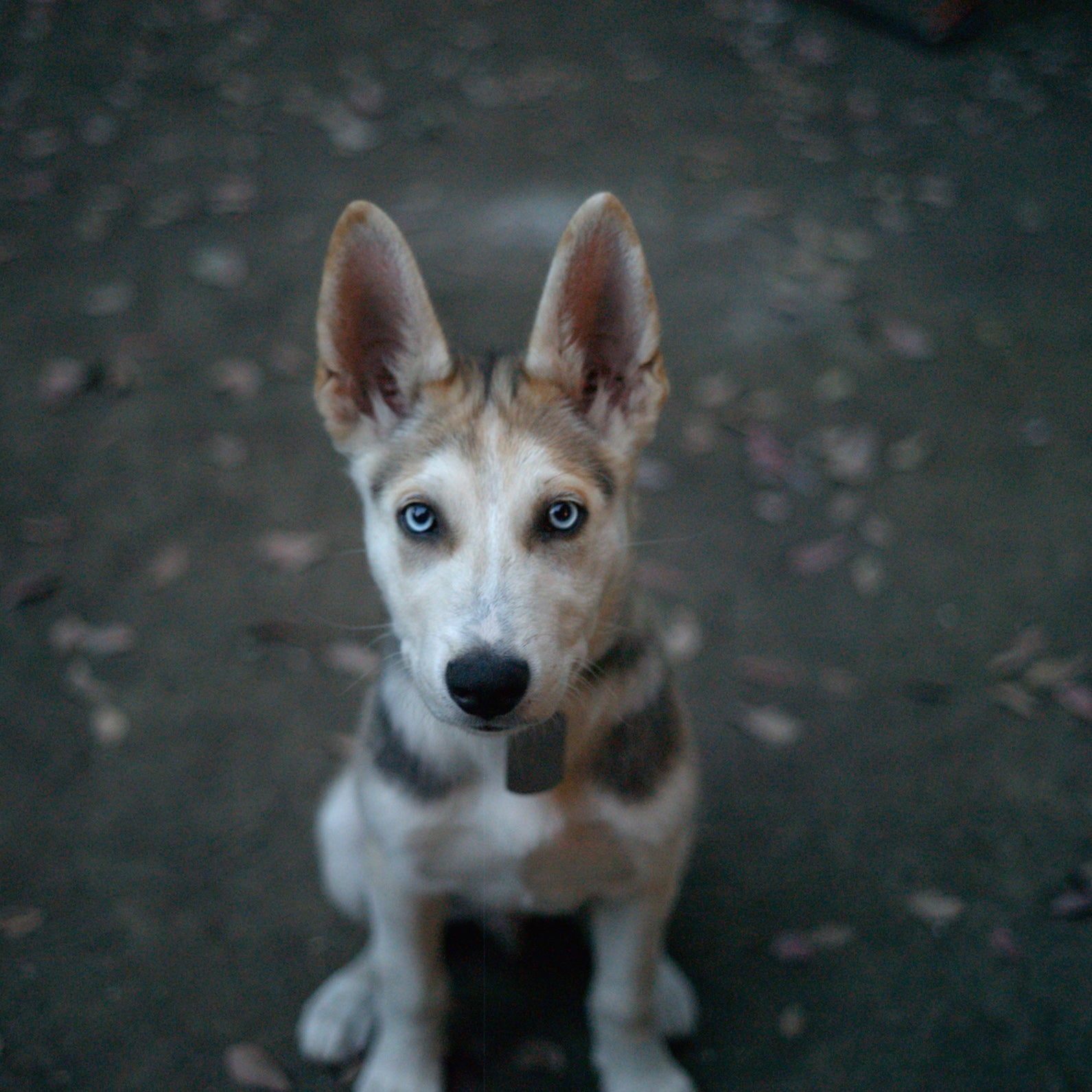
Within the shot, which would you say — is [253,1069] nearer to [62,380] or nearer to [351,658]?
[351,658]

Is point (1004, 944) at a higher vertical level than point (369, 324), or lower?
lower

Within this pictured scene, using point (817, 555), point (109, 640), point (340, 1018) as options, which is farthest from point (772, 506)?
point (109, 640)

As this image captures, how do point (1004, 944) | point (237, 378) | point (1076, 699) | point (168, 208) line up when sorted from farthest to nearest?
point (168, 208), point (237, 378), point (1076, 699), point (1004, 944)

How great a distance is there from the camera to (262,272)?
20.5 ft

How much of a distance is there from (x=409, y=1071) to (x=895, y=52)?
9.20 m

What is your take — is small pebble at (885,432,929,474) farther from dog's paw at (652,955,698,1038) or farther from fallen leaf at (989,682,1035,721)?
dog's paw at (652,955,698,1038)

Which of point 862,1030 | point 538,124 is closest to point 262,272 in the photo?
point 538,124

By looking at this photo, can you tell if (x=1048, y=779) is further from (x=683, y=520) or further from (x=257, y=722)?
(x=257, y=722)

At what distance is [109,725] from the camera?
3.95m

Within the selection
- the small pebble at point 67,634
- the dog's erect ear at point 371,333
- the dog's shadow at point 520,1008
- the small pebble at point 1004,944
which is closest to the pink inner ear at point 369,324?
the dog's erect ear at point 371,333

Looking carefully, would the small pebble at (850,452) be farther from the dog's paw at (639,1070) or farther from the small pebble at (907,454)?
the dog's paw at (639,1070)

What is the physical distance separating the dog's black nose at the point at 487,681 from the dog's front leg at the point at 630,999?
38.9 inches

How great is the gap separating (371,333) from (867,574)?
3136mm

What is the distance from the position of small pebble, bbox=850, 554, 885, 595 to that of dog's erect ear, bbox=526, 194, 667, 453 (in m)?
2.59
